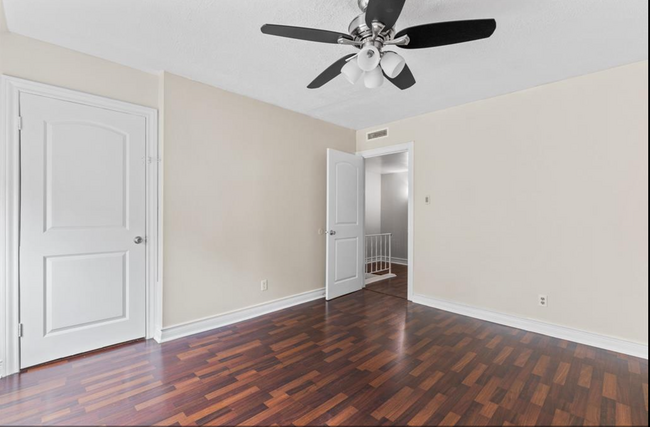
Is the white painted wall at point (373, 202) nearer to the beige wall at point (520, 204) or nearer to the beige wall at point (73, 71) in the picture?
the beige wall at point (520, 204)

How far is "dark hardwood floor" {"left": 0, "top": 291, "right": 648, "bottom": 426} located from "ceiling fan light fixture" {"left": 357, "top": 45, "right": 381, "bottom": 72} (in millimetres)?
1853

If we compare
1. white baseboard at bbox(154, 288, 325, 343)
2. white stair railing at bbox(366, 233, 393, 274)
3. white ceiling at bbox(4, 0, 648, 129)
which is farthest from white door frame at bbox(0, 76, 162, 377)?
white stair railing at bbox(366, 233, 393, 274)

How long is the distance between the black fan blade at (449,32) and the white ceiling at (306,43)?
0.83 ft

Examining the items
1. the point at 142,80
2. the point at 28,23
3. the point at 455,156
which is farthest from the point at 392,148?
the point at 28,23

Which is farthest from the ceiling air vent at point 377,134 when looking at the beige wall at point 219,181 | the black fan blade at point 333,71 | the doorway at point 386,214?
the black fan blade at point 333,71

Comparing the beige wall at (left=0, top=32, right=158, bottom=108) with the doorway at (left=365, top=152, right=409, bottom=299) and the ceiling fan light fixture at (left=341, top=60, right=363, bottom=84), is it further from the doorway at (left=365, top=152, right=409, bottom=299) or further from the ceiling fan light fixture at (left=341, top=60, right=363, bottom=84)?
the doorway at (left=365, top=152, right=409, bottom=299)

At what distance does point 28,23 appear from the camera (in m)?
2.12

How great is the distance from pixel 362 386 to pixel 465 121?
9.65 feet

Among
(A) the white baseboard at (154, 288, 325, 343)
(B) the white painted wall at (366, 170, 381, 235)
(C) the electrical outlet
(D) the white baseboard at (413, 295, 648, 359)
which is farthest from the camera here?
(B) the white painted wall at (366, 170, 381, 235)

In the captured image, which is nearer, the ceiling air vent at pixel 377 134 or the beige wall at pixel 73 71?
the beige wall at pixel 73 71

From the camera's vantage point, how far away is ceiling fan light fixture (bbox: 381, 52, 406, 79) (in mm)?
1923

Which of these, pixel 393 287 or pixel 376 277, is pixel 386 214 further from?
pixel 393 287

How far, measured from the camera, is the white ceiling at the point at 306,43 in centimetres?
193

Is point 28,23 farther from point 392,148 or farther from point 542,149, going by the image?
point 542,149
